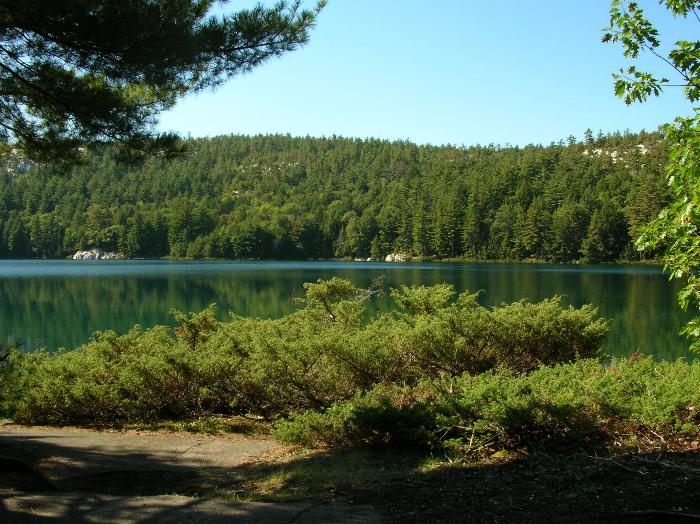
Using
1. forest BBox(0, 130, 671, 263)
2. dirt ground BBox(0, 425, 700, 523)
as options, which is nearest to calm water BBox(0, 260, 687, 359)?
dirt ground BBox(0, 425, 700, 523)

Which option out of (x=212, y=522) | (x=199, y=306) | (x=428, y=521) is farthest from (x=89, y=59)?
(x=199, y=306)

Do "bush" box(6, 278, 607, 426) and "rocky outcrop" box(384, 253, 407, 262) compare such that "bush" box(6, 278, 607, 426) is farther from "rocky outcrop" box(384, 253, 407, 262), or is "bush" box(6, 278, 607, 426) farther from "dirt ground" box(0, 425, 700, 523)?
"rocky outcrop" box(384, 253, 407, 262)

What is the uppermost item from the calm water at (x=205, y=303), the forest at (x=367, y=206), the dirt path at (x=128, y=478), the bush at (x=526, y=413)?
the forest at (x=367, y=206)

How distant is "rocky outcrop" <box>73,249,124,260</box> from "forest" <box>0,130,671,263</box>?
1.49 meters

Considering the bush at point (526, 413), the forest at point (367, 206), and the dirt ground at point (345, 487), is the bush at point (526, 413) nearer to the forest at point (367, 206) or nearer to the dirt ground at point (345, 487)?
the dirt ground at point (345, 487)

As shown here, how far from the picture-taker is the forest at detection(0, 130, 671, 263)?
319 feet

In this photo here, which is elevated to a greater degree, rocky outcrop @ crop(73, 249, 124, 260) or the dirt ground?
rocky outcrop @ crop(73, 249, 124, 260)

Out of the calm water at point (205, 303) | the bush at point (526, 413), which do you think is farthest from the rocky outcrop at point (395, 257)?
the bush at point (526, 413)

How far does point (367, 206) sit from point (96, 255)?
58664 mm

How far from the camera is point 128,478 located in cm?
574

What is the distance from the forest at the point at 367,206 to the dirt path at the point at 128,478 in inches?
3327

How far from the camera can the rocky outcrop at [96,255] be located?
125562 mm

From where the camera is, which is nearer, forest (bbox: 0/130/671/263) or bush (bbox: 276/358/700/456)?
bush (bbox: 276/358/700/456)

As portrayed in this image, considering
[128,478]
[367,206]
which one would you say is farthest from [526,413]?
[367,206]
